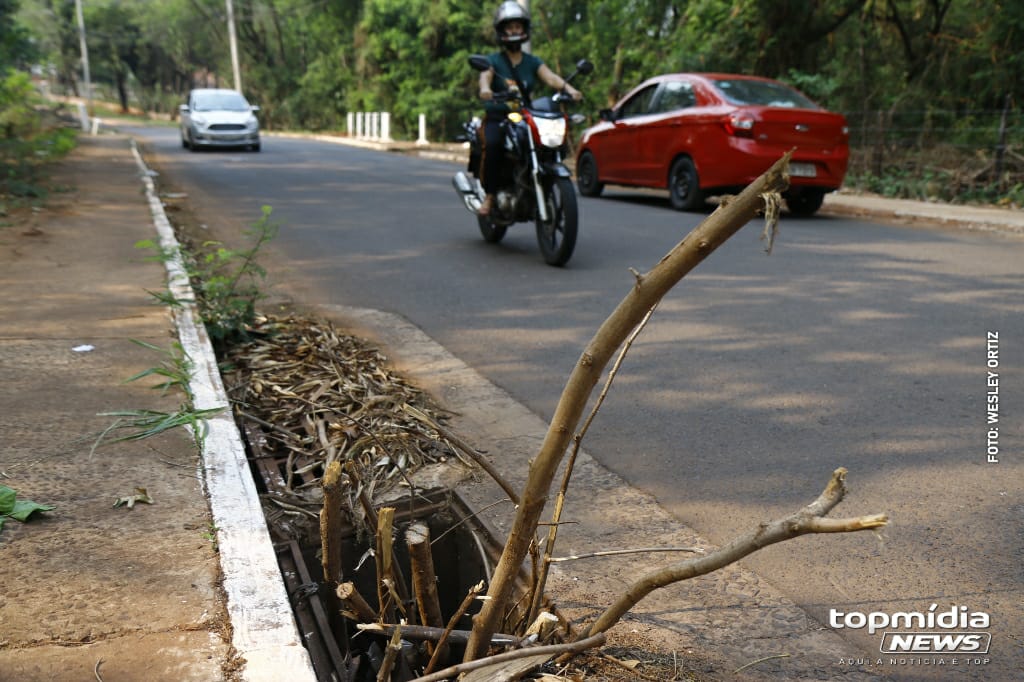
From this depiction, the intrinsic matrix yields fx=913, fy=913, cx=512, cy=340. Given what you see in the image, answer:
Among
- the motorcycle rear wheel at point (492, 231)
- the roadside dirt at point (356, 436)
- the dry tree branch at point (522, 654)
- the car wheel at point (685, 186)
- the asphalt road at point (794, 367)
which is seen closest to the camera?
the dry tree branch at point (522, 654)

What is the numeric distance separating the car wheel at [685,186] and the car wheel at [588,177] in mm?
1853

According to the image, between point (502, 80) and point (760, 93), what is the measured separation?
5.06 metres

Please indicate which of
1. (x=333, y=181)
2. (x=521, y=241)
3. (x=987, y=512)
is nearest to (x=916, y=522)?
(x=987, y=512)

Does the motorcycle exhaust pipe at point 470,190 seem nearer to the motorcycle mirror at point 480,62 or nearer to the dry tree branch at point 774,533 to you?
the motorcycle mirror at point 480,62

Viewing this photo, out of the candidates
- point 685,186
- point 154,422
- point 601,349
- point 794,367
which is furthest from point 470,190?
point 601,349

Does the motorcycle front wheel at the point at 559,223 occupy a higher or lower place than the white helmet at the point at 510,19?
lower

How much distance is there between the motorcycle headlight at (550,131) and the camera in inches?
282

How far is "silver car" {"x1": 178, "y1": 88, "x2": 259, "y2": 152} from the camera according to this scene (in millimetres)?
22484

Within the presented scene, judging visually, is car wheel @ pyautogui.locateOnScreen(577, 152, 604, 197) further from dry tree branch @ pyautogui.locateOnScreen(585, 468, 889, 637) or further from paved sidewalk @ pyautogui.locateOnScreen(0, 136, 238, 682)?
dry tree branch @ pyautogui.locateOnScreen(585, 468, 889, 637)

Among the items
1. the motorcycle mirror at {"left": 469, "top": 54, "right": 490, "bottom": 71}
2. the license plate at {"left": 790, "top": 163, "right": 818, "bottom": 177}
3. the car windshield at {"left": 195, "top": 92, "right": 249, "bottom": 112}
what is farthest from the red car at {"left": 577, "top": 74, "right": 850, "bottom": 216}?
the car windshield at {"left": 195, "top": 92, "right": 249, "bottom": 112}

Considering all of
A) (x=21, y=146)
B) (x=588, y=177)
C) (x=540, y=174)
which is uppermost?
(x=540, y=174)

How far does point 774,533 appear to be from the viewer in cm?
141

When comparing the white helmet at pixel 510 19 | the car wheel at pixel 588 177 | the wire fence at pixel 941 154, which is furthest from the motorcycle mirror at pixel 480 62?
the wire fence at pixel 941 154

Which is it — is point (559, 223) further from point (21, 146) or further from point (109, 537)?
point (21, 146)
